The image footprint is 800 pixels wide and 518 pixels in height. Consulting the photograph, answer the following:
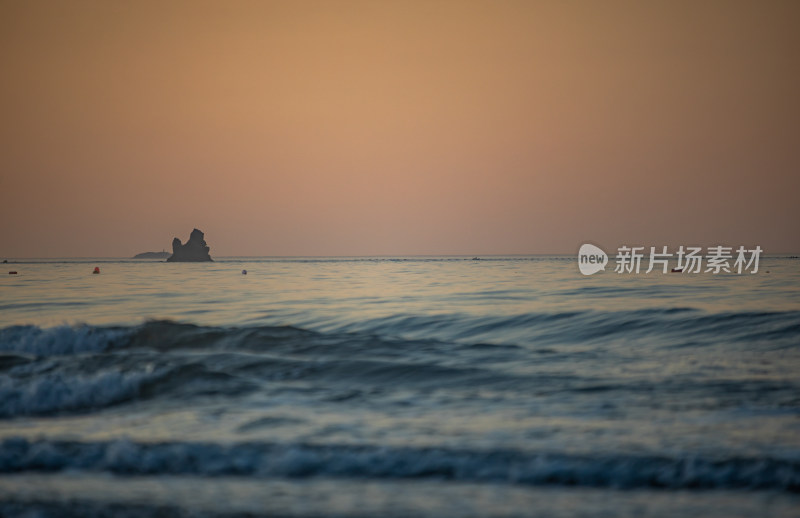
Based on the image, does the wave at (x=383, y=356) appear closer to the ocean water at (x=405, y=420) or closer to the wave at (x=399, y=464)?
the ocean water at (x=405, y=420)

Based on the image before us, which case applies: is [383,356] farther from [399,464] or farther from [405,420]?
[399,464]

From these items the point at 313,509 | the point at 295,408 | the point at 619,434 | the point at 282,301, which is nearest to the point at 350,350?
the point at 295,408

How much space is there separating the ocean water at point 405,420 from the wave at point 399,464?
0.03m

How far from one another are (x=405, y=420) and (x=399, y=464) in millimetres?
1897

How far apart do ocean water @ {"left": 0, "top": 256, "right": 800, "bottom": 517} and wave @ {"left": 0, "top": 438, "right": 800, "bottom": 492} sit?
26 millimetres

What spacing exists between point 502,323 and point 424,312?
4531 mm

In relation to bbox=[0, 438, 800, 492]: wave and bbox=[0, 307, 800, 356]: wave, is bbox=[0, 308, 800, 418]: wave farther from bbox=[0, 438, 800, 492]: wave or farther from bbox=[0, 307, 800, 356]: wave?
bbox=[0, 438, 800, 492]: wave

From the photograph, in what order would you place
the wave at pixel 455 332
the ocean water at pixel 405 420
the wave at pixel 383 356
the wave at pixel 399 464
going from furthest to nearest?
1. the wave at pixel 455 332
2. the wave at pixel 383 356
3. the wave at pixel 399 464
4. the ocean water at pixel 405 420

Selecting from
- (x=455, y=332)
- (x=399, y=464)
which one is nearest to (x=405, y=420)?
(x=399, y=464)

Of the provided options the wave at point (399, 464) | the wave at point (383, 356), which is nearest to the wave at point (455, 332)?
the wave at point (383, 356)

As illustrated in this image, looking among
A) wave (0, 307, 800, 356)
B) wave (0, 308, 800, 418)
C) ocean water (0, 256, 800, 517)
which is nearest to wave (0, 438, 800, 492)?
ocean water (0, 256, 800, 517)

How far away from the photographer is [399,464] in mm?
7645

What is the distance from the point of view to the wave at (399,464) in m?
7.06

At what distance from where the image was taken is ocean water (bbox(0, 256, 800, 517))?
6723 mm
